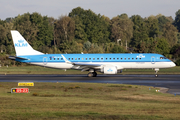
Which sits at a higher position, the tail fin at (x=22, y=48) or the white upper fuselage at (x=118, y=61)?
the tail fin at (x=22, y=48)

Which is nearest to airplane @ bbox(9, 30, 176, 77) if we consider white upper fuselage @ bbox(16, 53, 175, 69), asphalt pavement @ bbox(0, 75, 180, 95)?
white upper fuselage @ bbox(16, 53, 175, 69)

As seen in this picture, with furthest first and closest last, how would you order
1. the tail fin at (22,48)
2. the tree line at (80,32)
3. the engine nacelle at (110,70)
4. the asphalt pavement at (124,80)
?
the tree line at (80,32)
the tail fin at (22,48)
the engine nacelle at (110,70)
the asphalt pavement at (124,80)

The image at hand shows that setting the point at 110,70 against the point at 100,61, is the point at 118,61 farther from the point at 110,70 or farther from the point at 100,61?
the point at 110,70

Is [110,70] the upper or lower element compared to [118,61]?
lower

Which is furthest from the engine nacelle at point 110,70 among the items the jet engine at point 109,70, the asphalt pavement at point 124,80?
the asphalt pavement at point 124,80

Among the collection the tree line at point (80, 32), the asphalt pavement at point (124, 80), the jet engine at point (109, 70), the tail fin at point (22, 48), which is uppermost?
the tree line at point (80, 32)

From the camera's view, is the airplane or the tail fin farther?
the tail fin

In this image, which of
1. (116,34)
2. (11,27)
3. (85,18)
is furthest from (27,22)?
(116,34)

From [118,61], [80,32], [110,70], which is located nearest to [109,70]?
[110,70]

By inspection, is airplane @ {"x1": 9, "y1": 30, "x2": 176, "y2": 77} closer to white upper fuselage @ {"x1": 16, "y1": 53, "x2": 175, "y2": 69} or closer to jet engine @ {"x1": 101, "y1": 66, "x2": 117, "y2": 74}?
white upper fuselage @ {"x1": 16, "y1": 53, "x2": 175, "y2": 69}

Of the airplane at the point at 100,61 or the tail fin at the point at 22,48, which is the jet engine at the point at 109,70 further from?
the tail fin at the point at 22,48

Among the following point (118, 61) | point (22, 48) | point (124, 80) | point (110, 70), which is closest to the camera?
→ point (124, 80)

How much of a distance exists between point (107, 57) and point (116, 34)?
78.9 m

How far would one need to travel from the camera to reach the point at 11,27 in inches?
4188
